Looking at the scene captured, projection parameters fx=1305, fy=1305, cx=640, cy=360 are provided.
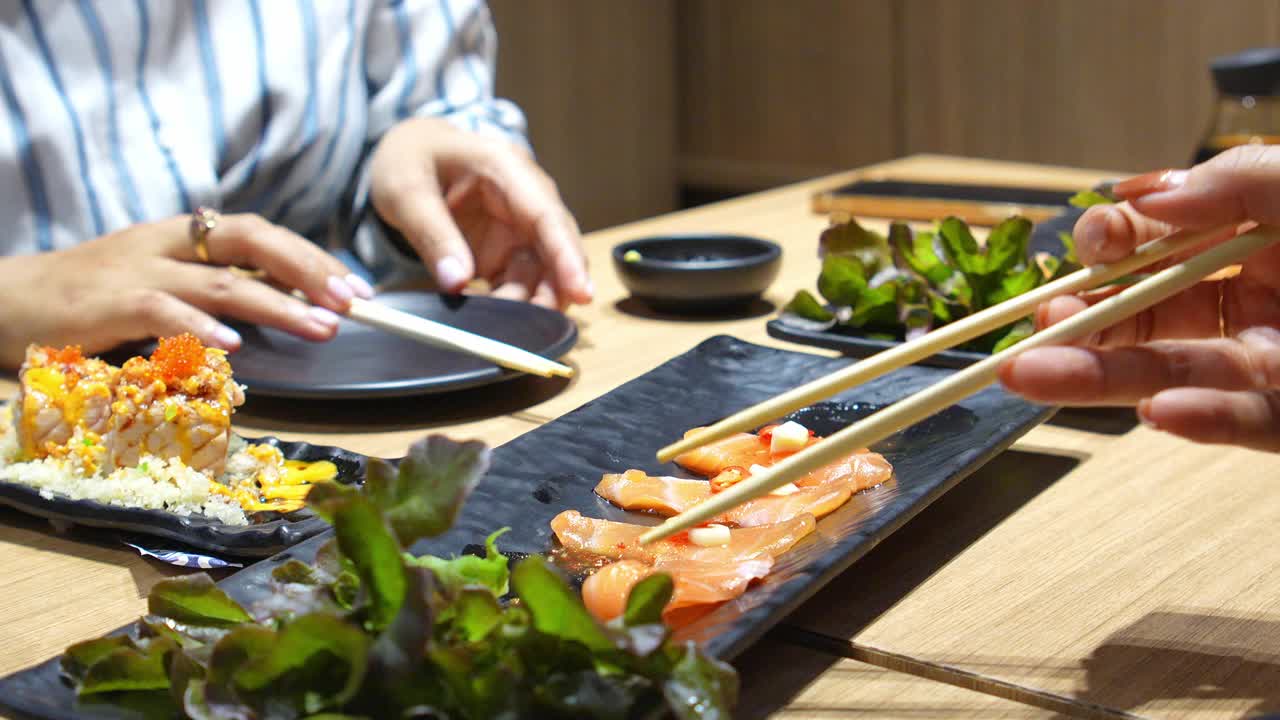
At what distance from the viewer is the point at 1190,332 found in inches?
39.8

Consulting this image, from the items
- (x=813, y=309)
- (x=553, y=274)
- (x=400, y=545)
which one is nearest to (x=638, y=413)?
(x=813, y=309)

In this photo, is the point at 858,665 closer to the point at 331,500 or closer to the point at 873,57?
the point at 331,500

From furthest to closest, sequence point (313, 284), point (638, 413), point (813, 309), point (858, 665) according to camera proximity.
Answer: point (813, 309), point (313, 284), point (638, 413), point (858, 665)

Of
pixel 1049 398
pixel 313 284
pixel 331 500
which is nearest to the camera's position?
pixel 331 500

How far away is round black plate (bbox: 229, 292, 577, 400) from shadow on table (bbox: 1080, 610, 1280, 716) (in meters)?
0.68

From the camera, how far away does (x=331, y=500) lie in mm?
617

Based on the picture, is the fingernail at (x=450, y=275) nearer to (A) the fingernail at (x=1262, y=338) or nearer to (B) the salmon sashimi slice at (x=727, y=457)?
(B) the salmon sashimi slice at (x=727, y=457)

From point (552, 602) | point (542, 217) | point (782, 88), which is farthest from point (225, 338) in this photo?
point (782, 88)

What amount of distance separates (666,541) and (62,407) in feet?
1.61

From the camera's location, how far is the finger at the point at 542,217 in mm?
1702

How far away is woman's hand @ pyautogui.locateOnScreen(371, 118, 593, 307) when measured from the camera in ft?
5.61

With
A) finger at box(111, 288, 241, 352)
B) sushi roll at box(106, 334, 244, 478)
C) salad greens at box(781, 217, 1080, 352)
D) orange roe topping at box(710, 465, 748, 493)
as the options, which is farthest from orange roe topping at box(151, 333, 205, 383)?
Answer: salad greens at box(781, 217, 1080, 352)

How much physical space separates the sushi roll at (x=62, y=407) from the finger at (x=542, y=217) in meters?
0.73

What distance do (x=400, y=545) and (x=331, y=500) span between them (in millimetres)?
41
